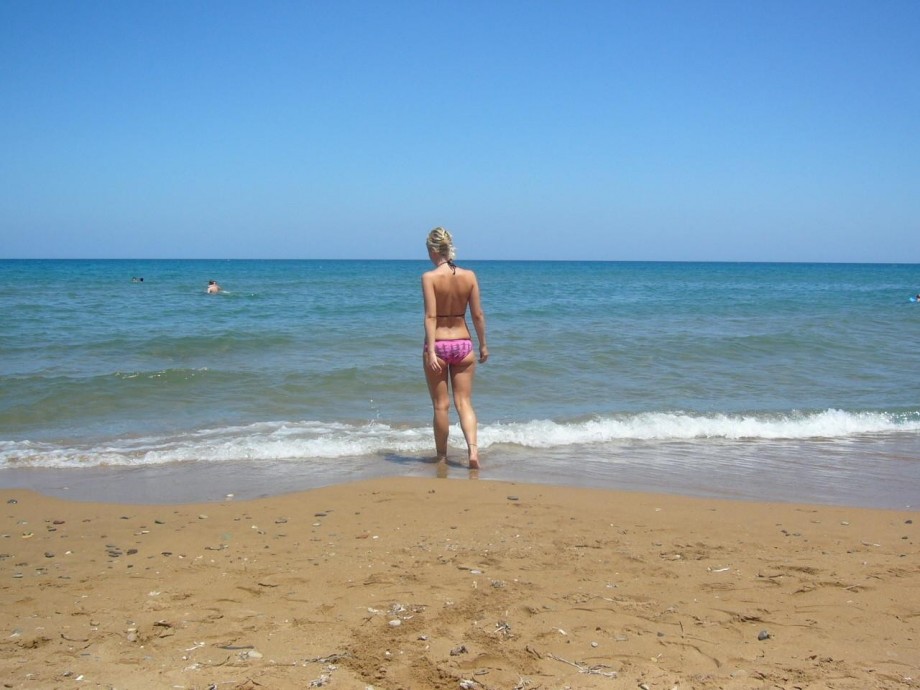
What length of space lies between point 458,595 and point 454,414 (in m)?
5.17

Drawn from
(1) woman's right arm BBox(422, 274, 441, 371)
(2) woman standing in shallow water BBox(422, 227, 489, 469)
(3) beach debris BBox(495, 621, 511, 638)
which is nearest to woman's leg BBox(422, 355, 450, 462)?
(2) woman standing in shallow water BBox(422, 227, 489, 469)

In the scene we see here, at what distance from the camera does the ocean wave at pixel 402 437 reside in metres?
6.25

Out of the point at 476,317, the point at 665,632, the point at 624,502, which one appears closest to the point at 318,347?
the point at 476,317

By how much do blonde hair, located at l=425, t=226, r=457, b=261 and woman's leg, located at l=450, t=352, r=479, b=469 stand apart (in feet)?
2.62

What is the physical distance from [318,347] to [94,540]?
A: 8824 millimetres

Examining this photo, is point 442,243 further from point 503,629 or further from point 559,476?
point 503,629

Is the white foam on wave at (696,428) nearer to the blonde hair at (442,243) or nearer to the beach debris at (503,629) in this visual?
the blonde hair at (442,243)

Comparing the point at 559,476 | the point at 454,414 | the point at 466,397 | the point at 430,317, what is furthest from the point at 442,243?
the point at 454,414

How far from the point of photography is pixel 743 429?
749 centimetres

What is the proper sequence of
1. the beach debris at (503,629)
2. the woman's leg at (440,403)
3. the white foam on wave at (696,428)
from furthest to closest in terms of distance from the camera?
the white foam on wave at (696,428), the woman's leg at (440,403), the beach debris at (503,629)

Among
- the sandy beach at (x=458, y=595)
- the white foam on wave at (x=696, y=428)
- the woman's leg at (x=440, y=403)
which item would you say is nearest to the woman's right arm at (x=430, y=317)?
the woman's leg at (x=440, y=403)

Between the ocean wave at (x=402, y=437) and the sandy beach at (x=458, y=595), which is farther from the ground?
the sandy beach at (x=458, y=595)

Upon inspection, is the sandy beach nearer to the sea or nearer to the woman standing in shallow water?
the sea

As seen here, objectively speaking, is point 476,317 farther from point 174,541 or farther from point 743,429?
point 743,429
